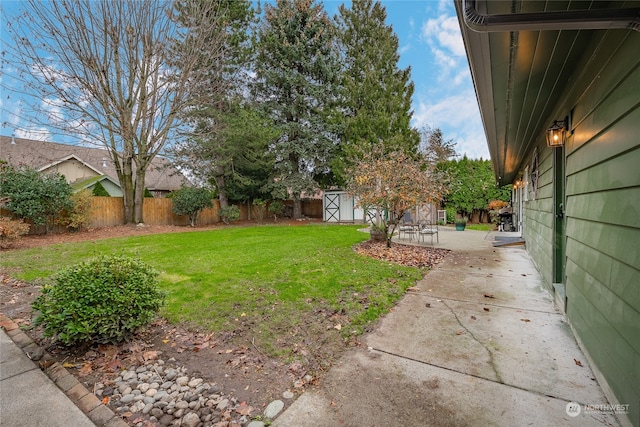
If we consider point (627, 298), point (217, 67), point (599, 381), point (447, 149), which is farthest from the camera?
point (447, 149)

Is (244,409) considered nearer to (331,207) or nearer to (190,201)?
(190,201)

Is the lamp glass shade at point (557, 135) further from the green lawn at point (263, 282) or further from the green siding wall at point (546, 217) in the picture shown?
the green lawn at point (263, 282)

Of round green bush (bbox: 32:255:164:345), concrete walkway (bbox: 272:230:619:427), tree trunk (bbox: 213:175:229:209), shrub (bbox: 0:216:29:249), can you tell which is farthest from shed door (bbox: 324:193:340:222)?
round green bush (bbox: 32:255:164:345)

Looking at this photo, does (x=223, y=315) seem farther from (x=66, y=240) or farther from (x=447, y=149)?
(x=447, y=149)

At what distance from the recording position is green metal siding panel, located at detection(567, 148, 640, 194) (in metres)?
1.52

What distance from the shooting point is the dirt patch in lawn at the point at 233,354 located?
2.08m

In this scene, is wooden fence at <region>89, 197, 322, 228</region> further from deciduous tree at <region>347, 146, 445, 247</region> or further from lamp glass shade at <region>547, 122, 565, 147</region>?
lamp glass shade at <region>547, 122, 565, 147</region>

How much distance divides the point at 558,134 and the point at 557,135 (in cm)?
1

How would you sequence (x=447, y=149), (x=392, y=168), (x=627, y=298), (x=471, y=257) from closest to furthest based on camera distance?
(x=627, y=298) → (x=471, y=257) → (x=392, y=168) → (x=447, y=149)

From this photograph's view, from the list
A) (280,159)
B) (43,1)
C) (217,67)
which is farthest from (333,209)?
(43,1)

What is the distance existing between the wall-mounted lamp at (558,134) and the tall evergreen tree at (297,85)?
1333 centimetres

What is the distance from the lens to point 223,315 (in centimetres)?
324

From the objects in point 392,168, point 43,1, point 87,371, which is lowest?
point 87,371

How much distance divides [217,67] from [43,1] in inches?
245
